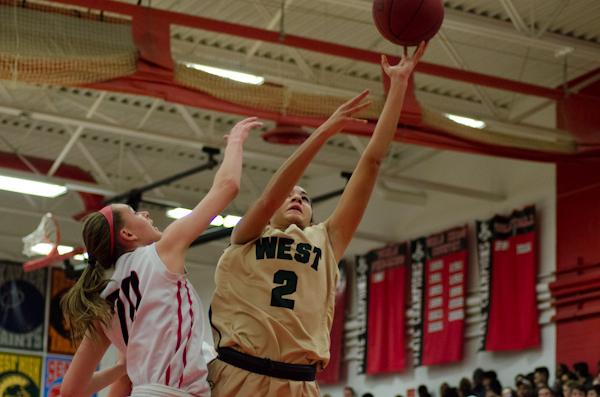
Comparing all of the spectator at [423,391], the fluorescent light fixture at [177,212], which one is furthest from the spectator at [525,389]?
the fluorescent light fixture at [177,212]

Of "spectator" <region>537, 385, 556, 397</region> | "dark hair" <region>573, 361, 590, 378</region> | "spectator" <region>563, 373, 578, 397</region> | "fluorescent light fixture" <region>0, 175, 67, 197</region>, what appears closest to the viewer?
"spectator" <region>563, 373, 578, 397</region>

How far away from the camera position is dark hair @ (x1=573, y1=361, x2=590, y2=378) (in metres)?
14.4

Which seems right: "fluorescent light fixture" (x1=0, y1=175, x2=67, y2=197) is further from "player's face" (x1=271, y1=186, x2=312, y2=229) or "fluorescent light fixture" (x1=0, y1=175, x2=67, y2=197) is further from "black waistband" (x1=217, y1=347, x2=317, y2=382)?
"black waistband" (x1=217, y1=347, x2=317, y2=382)

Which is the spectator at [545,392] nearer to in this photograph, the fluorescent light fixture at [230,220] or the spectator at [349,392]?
the spectator at [349,392]

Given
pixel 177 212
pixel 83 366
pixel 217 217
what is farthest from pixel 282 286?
pixel 177 212

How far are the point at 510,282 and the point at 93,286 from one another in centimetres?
1307

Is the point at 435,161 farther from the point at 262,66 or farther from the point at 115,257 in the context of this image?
the point at 115,257

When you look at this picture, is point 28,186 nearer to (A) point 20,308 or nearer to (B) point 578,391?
(A) point 20,308

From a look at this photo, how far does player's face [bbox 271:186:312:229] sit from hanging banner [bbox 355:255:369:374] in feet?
49.1

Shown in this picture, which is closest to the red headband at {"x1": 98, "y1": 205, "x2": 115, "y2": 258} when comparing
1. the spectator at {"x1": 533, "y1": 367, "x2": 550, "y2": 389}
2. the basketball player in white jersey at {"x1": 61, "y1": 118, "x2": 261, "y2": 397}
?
the basketball player in white jersey at {"x1": 61, "y1": 118, "x2": 261, "y2": 397}

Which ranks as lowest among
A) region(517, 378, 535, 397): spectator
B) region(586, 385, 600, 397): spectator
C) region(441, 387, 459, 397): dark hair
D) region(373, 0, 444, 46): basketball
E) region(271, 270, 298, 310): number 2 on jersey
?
region(271, 270, 298, 310): number 2 on jersey

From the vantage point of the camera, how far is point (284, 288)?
455cm

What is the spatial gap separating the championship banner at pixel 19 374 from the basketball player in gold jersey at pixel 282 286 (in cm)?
2007

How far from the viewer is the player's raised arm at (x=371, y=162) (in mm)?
4738
